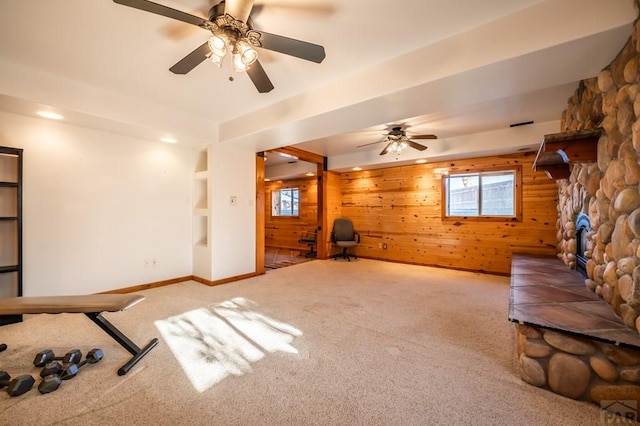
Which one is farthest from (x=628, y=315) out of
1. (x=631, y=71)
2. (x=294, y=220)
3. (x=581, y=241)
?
(x=294, y=220)

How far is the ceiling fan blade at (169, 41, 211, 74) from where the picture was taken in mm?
1797

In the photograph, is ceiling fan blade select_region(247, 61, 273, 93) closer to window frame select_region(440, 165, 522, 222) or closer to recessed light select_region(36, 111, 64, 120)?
recessed light select_region(36, 111, 64, 120)

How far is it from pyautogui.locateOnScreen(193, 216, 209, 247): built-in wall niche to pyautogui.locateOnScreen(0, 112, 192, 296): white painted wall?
0.12 metres

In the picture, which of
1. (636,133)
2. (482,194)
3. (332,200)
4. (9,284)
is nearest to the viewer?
(636,133)

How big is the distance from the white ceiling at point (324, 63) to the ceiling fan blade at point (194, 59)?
0.96 ft

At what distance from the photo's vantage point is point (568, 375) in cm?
160

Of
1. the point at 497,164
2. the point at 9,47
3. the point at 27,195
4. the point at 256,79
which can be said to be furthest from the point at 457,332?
the point at 27,195

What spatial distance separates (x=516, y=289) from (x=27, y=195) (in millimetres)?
5365

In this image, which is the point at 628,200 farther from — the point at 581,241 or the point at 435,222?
the point at 435,222

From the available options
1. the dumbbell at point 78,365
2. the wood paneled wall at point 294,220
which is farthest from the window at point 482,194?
the dumbbell at point 78,365

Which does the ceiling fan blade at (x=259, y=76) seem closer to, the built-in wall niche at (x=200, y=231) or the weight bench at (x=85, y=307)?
the weight bench at (x=85, y=307)

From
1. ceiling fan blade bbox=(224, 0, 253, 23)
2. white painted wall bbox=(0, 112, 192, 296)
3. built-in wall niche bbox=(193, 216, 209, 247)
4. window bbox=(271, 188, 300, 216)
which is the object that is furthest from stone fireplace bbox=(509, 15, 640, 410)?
window bbox=(271, 188, 300, 216)

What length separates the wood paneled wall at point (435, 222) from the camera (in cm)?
449

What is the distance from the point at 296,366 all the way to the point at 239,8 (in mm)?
2371
